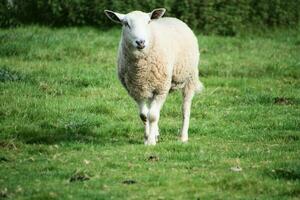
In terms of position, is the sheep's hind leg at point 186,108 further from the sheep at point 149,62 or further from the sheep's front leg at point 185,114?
the sheep at point 149,62

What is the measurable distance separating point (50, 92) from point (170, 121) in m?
2.62

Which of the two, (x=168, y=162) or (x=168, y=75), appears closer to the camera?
(x=168, y=162)

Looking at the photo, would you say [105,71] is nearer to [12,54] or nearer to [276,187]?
[12,54]

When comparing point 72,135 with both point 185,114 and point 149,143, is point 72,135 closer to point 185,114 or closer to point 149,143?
point 149,143

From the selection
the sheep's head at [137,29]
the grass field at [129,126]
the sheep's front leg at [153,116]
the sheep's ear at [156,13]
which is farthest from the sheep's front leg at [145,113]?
the sheep's ear at [156,13]

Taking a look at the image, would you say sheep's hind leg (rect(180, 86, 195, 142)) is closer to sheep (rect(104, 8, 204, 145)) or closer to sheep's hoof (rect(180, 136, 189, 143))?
sheep's hoof (rect(180, 136, 189, 143))

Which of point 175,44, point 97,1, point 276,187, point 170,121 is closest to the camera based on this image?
point 276,187

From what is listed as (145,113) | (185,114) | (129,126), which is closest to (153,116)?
(145,113)

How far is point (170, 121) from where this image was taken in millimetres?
13961

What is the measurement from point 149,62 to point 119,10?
1116 cm

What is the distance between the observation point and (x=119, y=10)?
22.7 m

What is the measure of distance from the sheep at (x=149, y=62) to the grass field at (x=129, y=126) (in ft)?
2.07

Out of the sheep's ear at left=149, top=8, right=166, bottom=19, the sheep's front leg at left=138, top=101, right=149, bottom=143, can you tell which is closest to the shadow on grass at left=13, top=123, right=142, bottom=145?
the sheep's front leg at left=138, top=101, right=149, bottom=143

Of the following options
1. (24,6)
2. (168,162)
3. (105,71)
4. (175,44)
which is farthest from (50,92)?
(24,6)
